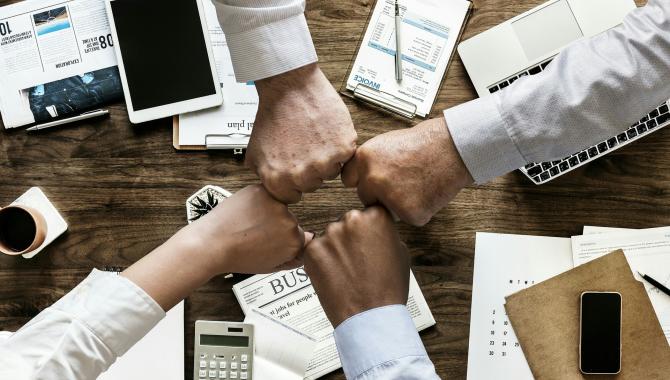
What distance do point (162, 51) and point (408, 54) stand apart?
0.46 meters

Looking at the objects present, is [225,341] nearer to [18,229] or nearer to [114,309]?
[114,309]

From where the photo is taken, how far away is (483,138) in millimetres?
1053

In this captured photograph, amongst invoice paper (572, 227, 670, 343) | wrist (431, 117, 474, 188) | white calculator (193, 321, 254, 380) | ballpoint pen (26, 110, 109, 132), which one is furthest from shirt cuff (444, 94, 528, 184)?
ballpoint pen (26, 110, 109, 132)

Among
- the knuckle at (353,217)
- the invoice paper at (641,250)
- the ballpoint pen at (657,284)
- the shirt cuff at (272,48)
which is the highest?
the shirt cuff at (272,48)

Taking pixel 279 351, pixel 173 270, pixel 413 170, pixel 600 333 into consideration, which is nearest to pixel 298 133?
pixel 413 170

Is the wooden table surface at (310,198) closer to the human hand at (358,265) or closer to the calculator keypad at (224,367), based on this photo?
the calculator keypad at (224,367)

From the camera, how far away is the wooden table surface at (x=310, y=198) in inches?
49.5

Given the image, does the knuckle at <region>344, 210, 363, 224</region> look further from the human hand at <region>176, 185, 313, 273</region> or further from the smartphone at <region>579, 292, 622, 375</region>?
the smartphone at <region>579, 292, 622, 375</region>

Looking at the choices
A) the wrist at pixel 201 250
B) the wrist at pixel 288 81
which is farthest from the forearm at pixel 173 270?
the wrist at pixel 288 81

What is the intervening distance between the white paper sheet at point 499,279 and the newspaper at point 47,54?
2.62 ft

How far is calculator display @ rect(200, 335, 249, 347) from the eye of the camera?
48.9 inches

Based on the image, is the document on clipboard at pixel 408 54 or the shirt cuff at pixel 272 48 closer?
the shirt cuff at pixel 272 48

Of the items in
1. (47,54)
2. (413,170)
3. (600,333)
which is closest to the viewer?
(413,170)

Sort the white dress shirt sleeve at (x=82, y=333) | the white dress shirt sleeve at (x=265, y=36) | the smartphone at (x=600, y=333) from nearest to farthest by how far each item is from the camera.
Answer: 1. the white dress shirt sleeve at (x=82, y=333)
2. the white dress shirt sleeve at (x=265, y=36)
3. the smartphone at (x=600, y=333)
